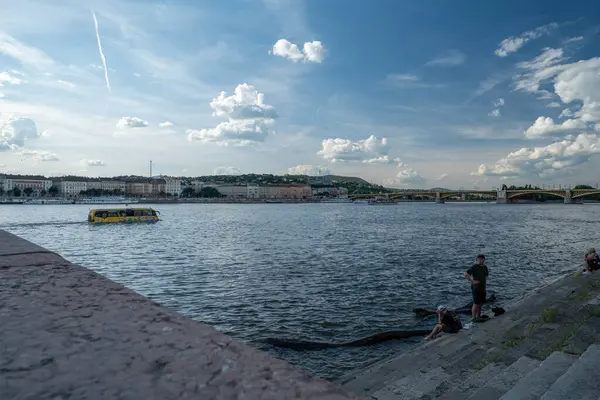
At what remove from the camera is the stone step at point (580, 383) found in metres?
4.04

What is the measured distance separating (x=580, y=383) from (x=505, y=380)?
3.98ft

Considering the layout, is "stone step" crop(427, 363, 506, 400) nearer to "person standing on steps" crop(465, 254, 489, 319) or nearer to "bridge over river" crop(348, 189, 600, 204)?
"person standing on steps" crop(465, 254, 489, 319)

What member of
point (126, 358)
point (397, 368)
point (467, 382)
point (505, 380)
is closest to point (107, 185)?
point (397, 368)

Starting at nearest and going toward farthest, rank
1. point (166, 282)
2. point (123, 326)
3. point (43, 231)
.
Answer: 1. point (123, 326)
2. point (166, 282)
3. point (43, 231)

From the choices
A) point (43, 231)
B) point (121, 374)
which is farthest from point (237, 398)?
point (43, 231)

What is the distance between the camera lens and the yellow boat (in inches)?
1847

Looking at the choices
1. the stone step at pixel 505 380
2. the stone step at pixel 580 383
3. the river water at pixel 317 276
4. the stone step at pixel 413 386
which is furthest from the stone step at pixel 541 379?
the river water at pixel 317 276

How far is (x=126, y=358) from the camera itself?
152 centimetres

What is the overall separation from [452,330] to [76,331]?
8562 mm

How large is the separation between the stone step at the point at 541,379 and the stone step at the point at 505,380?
330 mm

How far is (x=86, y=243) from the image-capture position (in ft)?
98.9

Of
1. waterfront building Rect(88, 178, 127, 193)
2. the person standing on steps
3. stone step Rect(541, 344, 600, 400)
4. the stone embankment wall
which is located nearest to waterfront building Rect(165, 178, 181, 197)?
waterfront building Rect(88, 178, 127, 193)

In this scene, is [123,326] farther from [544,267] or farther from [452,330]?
[544,267]

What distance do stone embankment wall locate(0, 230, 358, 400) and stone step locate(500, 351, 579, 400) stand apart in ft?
13.4
